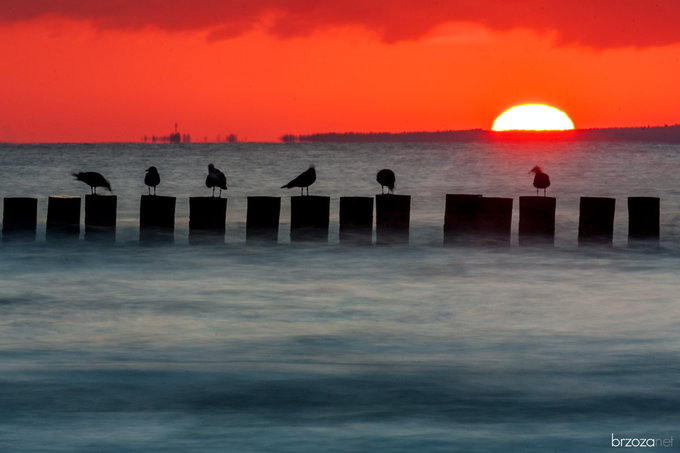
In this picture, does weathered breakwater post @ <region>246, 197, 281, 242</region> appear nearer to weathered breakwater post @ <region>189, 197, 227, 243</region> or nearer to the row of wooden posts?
the row of wooden posts

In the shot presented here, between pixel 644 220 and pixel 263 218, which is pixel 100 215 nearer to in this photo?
pixel 263 218

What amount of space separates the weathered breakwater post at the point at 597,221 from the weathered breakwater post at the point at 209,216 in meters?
6.10

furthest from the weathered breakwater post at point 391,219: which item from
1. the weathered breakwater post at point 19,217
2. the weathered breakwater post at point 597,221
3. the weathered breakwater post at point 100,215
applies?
the weathered breakwater post at point 19,217

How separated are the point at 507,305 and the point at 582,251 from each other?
587 centimetres

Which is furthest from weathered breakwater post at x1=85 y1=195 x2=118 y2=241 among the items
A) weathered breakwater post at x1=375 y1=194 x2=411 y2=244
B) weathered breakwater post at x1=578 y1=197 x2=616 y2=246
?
weathered breakwater post at x1=578 y1=197 x2=616 y2=246

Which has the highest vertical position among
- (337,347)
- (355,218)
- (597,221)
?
(597,221)

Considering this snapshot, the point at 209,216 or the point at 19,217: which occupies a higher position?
the point at 209,216

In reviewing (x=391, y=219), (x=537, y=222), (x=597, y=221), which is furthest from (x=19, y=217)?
(x=597, y=221)

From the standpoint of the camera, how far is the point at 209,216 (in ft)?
60.4

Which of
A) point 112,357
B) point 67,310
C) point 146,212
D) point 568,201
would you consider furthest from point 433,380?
point 568,201

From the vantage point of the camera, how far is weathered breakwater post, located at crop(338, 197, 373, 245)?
1786 centimetres

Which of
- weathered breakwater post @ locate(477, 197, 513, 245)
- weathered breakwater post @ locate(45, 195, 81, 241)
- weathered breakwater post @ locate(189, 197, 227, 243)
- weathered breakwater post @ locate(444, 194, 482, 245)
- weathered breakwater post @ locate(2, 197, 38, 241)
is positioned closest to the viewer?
weathered breakwater post @ locate(477, 197, 513, 245)

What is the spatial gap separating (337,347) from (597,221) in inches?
361

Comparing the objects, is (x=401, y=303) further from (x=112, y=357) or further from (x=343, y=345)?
(x=112, y=357)
